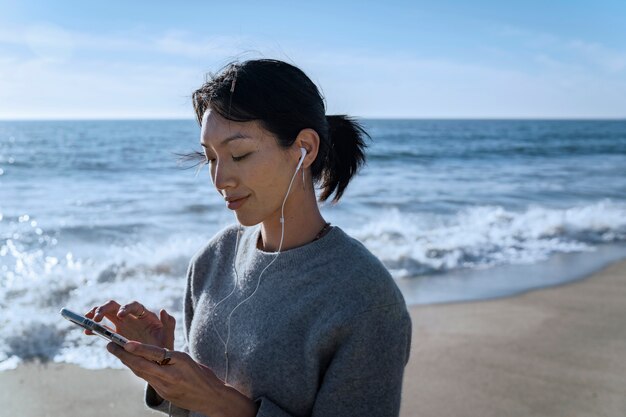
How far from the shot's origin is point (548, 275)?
7.02 m

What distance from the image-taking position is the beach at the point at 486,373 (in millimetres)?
4051

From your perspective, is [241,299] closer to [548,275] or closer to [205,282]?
[205,282]

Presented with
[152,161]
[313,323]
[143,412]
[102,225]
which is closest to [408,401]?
[143,412]

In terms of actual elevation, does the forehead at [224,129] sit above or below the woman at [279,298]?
above

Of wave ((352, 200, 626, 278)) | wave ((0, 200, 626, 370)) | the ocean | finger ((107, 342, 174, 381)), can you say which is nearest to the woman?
finger ((107, 342, 174, 381))

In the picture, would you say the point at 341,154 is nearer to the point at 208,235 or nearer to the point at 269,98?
the point at 269,98

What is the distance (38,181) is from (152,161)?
5.48 m

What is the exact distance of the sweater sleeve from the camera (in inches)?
65.1

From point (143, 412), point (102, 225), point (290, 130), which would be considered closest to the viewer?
point (290, 130)

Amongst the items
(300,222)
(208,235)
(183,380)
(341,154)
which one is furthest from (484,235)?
(183,380)

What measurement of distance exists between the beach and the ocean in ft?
1.08

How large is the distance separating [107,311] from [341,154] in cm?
83

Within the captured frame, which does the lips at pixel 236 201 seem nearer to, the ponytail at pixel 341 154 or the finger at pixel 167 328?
the ponytail at pixel 341 154

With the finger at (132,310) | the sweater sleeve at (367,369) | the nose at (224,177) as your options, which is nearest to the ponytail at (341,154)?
the nose at (224,177)
